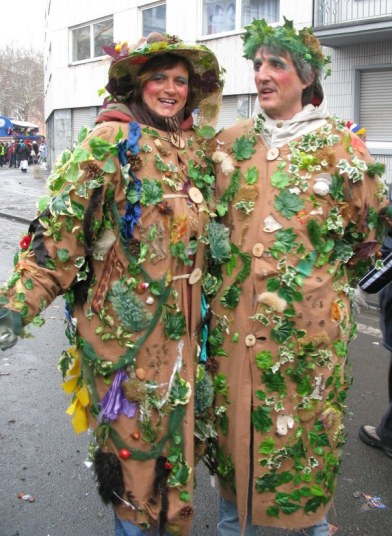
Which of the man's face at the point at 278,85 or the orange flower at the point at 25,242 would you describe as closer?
the orange flower at the point at 25,242

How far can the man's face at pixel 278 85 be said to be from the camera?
7.43ft

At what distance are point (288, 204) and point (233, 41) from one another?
515 inches

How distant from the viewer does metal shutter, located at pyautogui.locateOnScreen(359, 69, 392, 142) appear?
11391 millimetres

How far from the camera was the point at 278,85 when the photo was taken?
7.43ft

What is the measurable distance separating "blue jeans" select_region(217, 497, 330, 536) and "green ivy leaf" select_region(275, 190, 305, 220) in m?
1.11

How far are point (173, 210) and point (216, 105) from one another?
0.60 meters

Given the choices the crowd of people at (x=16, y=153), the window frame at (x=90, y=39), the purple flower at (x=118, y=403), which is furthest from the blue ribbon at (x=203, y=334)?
the crowd of people at (x=16, y=153)

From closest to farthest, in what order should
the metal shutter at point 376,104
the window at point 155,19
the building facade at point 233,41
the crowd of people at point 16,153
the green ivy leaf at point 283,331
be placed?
the green ivy leaf at point 283,331
the building facade at point 233,41
the metal shutter at point 376,104
the window at point 155,19
the crowd of people at point 16,153

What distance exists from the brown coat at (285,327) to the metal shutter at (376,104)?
9.79 metres

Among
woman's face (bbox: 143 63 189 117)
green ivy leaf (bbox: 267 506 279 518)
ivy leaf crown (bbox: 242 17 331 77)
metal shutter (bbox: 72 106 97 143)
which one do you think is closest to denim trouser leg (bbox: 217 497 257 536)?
green ivy leaf (bbox: 267 506 279 518)

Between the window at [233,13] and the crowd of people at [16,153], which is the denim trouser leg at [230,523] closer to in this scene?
the window at [233,13]

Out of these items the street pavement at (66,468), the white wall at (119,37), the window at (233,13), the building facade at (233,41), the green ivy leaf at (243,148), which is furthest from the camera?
the white wall at (119,37)

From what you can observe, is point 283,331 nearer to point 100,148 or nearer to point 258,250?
point 258,250

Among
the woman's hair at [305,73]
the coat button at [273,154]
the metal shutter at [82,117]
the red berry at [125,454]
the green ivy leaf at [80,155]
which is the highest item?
the metal shutter at [82,117]
